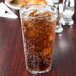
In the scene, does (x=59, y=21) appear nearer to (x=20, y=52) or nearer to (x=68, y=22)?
(x=68, y=22)

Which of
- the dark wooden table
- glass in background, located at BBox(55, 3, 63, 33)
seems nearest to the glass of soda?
the dark wooden table

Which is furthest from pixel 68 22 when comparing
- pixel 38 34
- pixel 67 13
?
pixel 38 34

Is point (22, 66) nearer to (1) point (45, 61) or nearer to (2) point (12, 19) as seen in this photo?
(1) point (45, 61)

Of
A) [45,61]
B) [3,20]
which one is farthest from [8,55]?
[3,20]

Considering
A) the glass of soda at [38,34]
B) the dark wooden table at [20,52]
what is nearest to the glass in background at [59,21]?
the dark wooden table at [20,52]

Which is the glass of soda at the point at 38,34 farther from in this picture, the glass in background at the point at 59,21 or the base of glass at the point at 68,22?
the base of glass at the point at 68,22

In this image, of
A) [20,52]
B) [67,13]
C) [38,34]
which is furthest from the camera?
[67,13]
